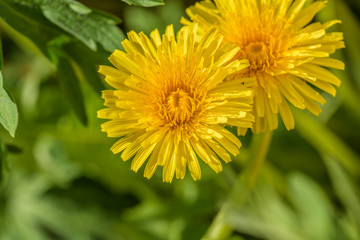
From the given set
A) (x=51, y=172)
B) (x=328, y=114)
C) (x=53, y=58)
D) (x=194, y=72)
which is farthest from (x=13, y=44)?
(x=194, y=72)

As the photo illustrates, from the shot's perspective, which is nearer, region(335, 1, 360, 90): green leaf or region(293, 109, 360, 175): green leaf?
region(293, 109, 360, 175): green leaf

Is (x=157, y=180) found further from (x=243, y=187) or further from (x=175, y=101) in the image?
(x=175, y=101)

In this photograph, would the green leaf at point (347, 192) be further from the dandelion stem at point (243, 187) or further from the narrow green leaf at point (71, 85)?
the narrow green leaf at point (71, 85)

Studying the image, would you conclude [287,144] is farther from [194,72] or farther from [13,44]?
[13,44]

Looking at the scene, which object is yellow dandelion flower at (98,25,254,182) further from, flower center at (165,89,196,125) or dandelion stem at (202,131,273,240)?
dandelion stem at (202,131,273,240)

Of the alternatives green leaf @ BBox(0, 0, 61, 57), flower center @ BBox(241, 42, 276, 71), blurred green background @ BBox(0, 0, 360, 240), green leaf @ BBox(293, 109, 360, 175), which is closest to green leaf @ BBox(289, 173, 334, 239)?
blurred green background @ BBox(0, 0, 360, 240)

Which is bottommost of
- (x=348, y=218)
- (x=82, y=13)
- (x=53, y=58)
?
(x=348, y=218)

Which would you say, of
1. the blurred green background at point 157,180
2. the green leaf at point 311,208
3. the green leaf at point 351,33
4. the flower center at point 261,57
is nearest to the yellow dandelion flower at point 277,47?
the flower center at point 261,57
